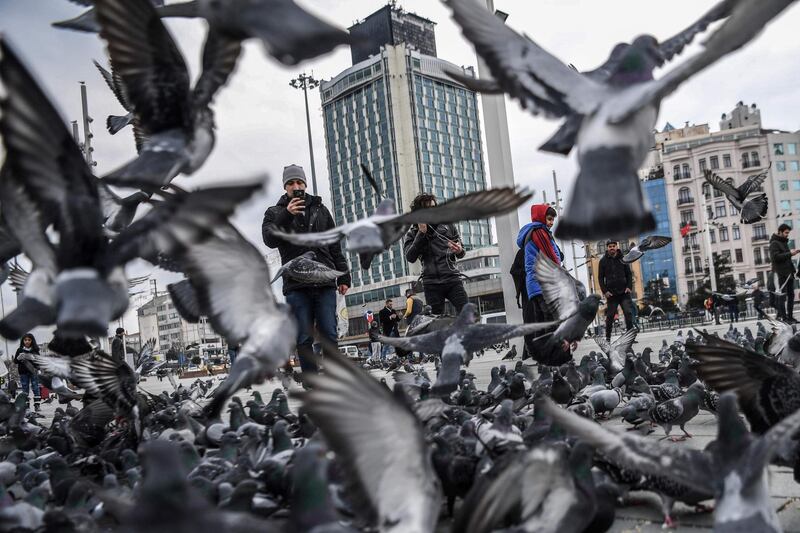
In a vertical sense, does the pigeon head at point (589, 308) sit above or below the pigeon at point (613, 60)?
below

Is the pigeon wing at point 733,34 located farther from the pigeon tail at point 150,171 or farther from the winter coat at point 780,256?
the winter coat at point 780,256

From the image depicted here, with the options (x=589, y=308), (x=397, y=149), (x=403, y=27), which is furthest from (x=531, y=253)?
(x=403, y=27)

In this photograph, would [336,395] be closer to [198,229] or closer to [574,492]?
[198,229]

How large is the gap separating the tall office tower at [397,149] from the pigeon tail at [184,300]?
236 ft

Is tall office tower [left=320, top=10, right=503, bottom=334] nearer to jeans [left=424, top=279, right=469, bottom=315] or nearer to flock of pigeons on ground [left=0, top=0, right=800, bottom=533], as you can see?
jeans [left=424, top=279, right=469, bottom=315]

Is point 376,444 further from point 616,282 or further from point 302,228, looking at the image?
point 616,282

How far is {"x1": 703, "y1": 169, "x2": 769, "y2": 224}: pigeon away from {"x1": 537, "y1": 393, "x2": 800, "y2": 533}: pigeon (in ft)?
38.9

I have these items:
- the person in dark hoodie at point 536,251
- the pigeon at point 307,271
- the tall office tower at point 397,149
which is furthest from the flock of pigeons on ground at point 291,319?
the tall office tower at point 397,149

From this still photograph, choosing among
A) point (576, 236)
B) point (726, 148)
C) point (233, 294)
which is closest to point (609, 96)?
point (576, 236)

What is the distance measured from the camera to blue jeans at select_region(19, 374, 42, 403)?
16.4m

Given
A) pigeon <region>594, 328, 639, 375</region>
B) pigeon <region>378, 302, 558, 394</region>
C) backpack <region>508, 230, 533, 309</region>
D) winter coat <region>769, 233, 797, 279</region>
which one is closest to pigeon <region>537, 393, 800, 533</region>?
pigeon <region>378, 302, 558, 394</region>

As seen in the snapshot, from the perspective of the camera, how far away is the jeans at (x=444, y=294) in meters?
7.93

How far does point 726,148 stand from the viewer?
8106cm

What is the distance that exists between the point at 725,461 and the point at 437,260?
5647 millimetres
